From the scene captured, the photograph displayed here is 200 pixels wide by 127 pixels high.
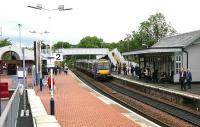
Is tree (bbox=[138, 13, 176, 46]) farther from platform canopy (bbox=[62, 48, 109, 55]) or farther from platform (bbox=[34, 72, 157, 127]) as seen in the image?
platform (bbox=[34, 72, 157, 127])

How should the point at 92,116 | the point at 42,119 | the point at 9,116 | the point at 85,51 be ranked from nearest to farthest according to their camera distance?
the point at 9,116, the point at 42,119, the point at 92,116, the point at 85,51

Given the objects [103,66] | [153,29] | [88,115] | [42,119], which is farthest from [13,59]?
[42,119]

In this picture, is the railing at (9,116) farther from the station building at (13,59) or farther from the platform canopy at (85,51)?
the platform canopy at (85,51)

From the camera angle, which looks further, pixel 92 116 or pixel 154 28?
pixel 154 28

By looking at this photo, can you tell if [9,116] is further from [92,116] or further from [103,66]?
[103,66]

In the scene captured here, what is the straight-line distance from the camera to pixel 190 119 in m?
23.1

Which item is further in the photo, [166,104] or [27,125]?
[166,104]

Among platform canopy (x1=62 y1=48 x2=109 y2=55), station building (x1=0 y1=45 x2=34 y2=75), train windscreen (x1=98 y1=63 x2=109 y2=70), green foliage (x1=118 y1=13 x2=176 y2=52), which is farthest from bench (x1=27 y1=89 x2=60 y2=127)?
platform canopy (x1=62 y1=48 x2=109 y2=55)

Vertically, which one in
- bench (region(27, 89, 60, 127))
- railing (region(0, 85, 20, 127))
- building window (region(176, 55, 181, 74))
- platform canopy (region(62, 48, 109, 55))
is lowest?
bench (region(27, 89, 60, 127))

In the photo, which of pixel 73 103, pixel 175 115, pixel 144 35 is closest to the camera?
pixel 175 115

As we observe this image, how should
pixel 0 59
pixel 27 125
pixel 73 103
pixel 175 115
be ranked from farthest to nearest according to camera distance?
pixel 0 59 < pixel 73 103 < pixel 175 115 < pixel 27 125

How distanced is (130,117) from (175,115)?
3254mm

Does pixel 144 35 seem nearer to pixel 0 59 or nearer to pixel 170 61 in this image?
pixel 0 59

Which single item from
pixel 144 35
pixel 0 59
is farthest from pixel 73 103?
pixel 144 35
